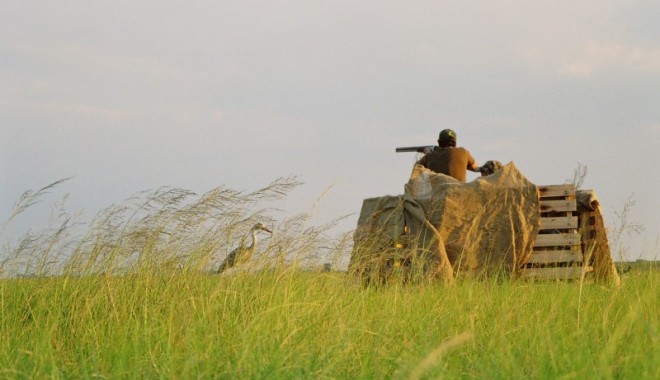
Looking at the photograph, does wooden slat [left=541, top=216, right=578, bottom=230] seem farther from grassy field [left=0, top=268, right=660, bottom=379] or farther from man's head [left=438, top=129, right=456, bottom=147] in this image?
grassy field [left=0, top=268, right=660, bottom=379]

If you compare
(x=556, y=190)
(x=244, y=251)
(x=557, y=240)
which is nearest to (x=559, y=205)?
(x=556, y=190)

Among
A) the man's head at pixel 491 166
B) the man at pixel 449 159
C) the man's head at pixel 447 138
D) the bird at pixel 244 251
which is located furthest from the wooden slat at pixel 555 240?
the bird at pixel 244 251

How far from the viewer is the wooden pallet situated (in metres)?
7.34

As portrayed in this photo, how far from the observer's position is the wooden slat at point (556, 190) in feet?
24.8

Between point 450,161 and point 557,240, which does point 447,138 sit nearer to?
point 450,161

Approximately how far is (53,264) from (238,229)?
137 centimetres

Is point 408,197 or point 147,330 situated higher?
point 408,197

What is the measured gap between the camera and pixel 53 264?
16.8ft

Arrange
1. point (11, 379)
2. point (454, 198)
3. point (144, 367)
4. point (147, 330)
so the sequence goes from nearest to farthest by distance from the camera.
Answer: point (11, 379) → point (144, 367) → point (147, 330) → point (454, 198)

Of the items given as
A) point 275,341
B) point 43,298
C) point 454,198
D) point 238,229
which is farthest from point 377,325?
point 454,198

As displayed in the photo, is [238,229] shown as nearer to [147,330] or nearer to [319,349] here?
[147,330]

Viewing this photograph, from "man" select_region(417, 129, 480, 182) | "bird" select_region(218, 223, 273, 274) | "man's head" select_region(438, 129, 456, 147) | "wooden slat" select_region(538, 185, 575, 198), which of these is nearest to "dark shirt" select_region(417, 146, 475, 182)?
"man" select_region(417, 129, 480, 182)

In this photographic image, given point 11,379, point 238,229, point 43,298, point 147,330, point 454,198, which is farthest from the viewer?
point 454,198

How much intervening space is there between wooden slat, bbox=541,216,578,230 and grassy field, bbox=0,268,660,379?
2174 millimetres
